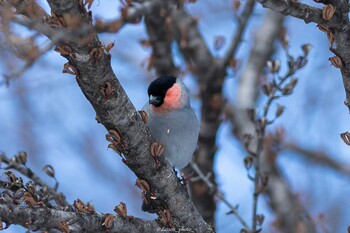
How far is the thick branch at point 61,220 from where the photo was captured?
246 centimetres

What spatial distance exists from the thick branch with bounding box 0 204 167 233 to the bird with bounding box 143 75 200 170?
81cm

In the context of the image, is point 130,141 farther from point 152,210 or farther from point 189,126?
point 189,126

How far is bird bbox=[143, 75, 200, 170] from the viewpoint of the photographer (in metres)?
3.69

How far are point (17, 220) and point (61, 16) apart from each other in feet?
2.91

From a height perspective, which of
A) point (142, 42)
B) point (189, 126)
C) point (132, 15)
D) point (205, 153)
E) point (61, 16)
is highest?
point (142, 42)

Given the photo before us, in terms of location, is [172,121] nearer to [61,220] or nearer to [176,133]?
[176,133]

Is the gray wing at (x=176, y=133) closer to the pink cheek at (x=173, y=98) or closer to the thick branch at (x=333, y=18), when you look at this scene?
the pink cheek at (x=173, y=98)

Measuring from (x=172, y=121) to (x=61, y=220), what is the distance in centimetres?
135

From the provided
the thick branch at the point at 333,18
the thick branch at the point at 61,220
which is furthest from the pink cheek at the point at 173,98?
the thick branch at the point at 333,18

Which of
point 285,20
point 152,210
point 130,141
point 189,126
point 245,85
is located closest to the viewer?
point 130,141

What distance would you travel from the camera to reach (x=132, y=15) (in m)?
2.65

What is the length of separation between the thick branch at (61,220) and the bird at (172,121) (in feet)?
2.65

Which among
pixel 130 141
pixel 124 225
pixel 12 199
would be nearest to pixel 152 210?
pixel 124 225

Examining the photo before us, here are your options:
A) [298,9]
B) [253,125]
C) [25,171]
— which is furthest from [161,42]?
[298,9]
